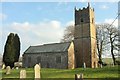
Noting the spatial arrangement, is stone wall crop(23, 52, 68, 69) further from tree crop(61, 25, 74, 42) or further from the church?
tree crop(61, 25, 74, 42)

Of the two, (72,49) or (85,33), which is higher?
(85,33)

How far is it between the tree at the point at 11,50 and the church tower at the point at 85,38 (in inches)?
513

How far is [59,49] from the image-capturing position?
41.5m

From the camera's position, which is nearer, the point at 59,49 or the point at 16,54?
the point at 59,49

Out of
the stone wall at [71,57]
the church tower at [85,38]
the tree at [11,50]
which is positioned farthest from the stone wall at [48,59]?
the church tower at [85,38]

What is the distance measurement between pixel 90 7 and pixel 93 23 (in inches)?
138

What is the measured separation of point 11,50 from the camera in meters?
44.2

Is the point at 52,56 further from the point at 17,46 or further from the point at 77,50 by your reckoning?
the point at 17,46

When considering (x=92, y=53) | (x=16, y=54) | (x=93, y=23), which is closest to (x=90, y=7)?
(x=93, y=23)

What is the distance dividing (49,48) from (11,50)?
826 centimetres

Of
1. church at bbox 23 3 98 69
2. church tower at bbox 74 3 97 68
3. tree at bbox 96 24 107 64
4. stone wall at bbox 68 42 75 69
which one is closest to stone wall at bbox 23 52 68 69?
church at bbox 23 3 98 69

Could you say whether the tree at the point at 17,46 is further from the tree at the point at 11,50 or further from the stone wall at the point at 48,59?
the stone wall at the point at 48,59

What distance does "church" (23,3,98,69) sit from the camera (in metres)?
40.5

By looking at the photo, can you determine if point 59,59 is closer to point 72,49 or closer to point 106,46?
point 72,49
